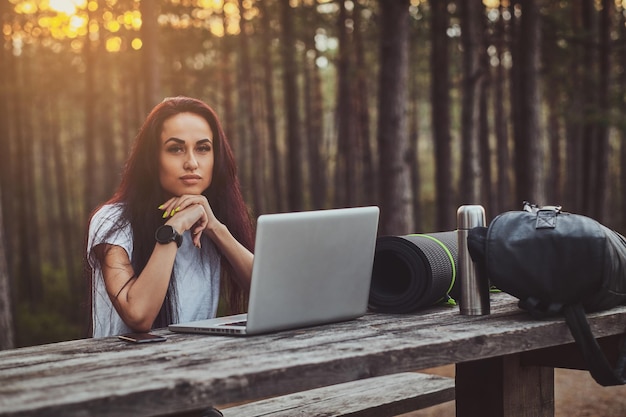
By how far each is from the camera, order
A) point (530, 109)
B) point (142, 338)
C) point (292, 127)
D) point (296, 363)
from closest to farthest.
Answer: point (296, 363) → point (142, 338) → point (530, 109) → point (292, 127)

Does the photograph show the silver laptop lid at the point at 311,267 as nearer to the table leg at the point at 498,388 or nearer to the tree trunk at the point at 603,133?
the table leg at the point at 498,388

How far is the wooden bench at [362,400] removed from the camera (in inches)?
150

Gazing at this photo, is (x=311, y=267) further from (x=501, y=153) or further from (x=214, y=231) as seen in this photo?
(x=501, y=153)

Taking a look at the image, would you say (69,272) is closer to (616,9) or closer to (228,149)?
(616,9)

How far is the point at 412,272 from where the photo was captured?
3.22 metres

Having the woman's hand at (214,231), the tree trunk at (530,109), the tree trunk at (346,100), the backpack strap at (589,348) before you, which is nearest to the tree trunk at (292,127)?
the tree trunk at (346,100)

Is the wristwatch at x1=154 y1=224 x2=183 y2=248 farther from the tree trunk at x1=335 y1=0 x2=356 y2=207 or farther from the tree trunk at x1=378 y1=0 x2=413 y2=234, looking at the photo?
the tree trunk at x1=335 y1=0 x2=356 y2=207

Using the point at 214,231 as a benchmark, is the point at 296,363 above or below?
below

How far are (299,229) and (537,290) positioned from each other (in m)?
0.89

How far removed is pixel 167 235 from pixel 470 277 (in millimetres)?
1135

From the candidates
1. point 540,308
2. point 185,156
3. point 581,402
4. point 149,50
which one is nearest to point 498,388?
point 540,308

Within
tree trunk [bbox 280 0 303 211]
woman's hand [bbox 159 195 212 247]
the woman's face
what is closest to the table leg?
woman's hand [bbox 159 195 212 247]

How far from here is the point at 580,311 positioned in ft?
9.64

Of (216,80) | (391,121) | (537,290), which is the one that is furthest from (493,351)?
A: (216,80)
